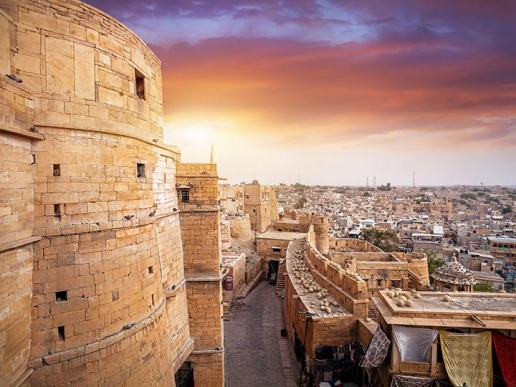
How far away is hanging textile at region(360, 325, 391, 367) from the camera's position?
30.8ft

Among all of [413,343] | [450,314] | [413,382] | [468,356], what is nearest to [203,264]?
[413,343]

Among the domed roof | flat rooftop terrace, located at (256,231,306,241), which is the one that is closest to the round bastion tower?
the domed roof

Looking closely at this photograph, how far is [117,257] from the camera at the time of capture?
6254 millimetres

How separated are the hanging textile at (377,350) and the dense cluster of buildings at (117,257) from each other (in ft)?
0.14

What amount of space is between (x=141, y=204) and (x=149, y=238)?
0.82m

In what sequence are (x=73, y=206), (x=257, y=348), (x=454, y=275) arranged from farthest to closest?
(x=454, y=275) → (x=257, y=348) → (x=73, y=206)

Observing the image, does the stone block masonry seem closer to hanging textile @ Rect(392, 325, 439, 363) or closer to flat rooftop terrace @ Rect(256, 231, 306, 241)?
hanging textile @ Rect(392, 325, 439, 363)

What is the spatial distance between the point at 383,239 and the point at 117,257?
40733 mm

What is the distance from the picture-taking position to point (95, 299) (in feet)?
19.2

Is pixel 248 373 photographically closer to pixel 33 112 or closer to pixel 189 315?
pixel 189 315

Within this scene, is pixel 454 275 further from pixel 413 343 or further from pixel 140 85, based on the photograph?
pixel 140 85

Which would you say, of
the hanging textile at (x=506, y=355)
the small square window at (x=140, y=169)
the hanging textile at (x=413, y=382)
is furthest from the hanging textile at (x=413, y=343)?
the small square window at (x=140, y=169)

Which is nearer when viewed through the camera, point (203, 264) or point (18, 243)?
point (18, 243)

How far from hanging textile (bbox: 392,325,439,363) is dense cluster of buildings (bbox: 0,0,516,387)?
0.11 ft
